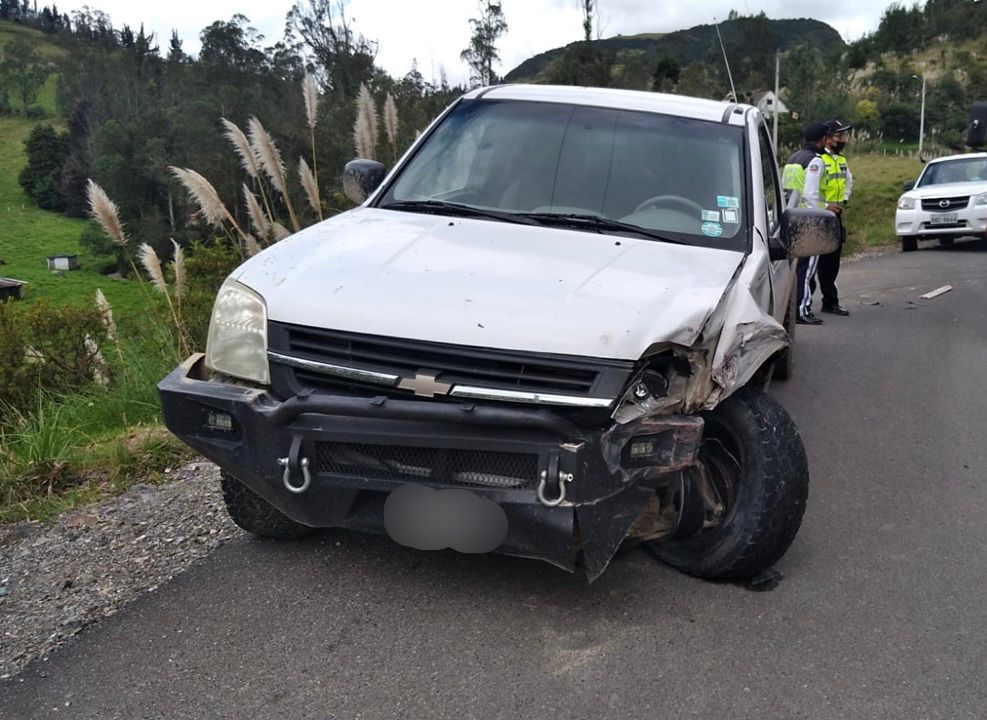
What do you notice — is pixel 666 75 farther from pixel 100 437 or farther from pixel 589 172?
pixel 589 172

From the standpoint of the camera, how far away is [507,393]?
3047mm

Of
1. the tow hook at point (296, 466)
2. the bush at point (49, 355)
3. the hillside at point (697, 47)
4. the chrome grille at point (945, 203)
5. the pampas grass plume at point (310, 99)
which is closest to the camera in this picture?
the tow hook at point (296, 466)

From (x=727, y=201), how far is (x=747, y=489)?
1491mm

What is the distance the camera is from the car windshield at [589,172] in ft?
14.0

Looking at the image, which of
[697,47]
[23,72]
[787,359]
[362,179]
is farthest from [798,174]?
[23,72]

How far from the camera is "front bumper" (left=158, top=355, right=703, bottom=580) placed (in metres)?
3.01

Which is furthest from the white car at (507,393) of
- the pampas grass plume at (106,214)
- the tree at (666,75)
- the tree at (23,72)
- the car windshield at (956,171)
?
the tree at (23,72)

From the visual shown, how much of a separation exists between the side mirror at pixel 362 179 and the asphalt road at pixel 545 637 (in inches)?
72.9

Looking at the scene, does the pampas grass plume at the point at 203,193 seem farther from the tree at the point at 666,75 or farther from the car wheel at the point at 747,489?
the tree at the point at 666,75

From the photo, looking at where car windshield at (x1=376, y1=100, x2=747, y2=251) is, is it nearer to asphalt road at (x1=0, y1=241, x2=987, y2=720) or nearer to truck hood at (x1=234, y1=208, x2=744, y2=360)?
truck hood at (x1=234, y1=208, x2=744, y2=360)

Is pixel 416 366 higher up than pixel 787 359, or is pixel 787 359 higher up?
pixel 416 366

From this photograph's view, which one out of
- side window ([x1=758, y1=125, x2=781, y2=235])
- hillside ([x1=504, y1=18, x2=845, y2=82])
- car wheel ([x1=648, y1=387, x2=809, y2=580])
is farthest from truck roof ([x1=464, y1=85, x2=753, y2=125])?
hillside ([x1=504, y1=18, x2=845, y2=82])

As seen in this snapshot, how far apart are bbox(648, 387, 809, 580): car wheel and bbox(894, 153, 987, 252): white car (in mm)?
14381

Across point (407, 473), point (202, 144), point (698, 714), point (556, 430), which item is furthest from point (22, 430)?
point (202, 144)
